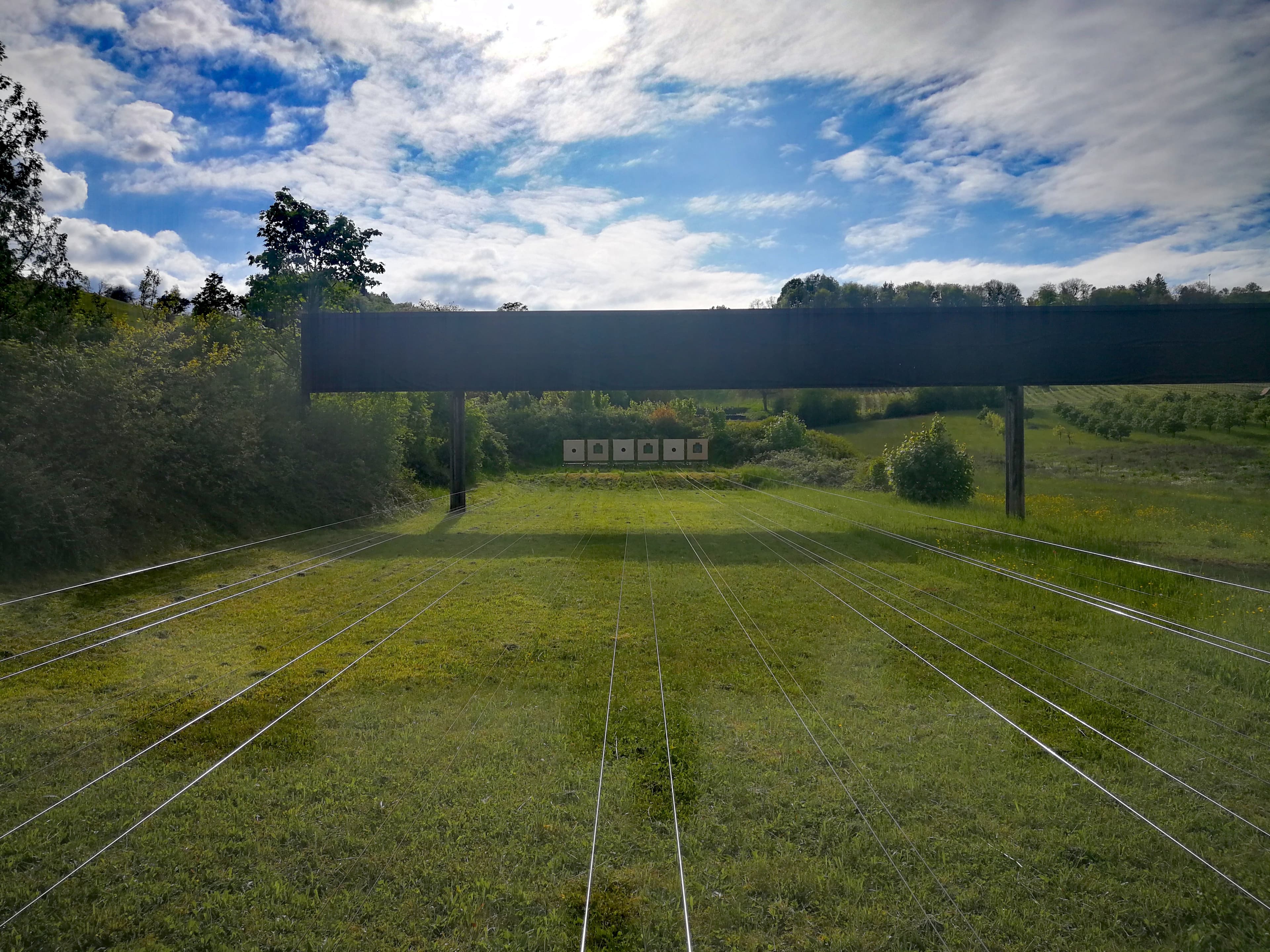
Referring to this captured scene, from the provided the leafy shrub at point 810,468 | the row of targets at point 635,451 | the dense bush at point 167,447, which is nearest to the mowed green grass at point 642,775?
the dense bush at point 167,447

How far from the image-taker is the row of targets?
43281 mm

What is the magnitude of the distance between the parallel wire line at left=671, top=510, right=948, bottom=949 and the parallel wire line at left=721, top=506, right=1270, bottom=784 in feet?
7.67

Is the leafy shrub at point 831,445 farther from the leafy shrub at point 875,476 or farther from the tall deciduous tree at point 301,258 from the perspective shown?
the tall deciduous tree at point 301,258

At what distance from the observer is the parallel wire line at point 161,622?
666 cm

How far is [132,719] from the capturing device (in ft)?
18.1

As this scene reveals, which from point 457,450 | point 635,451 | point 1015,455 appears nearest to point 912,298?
point 1015,455

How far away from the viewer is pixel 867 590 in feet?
33.6

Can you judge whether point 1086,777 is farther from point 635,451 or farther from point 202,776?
point 635,451

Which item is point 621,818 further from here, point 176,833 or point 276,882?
point 176,833

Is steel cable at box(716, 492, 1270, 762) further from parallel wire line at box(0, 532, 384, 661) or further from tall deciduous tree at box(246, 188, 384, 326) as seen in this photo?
tall deciduous tree at box(246, 188, 384, 326)

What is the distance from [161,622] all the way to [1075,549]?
11465 mm

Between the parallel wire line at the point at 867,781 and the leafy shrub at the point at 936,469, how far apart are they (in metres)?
14.7

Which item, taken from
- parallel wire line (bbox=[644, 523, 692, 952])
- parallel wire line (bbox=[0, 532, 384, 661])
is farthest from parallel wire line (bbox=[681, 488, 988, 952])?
parallel wire line (bbox=[0, 532, 384, 661])

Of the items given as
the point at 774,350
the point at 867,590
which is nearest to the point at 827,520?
the point at 774,350
